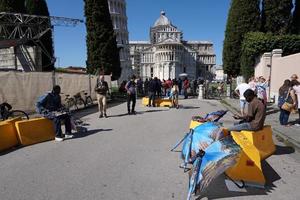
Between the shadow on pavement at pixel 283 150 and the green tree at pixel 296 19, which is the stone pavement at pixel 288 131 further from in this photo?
the green tree at pixel 296 19

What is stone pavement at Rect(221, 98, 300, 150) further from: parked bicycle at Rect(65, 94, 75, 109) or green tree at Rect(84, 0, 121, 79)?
green tree at Rect(84, 0, 121, 79)

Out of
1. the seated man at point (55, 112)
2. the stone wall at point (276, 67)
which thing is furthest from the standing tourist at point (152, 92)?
the seated man at point (55, 112)

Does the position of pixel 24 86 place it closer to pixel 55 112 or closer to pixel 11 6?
pixel 55 112

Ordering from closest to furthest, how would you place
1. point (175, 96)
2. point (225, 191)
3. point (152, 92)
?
point (225, 191), point (175, 96), point (152, 92)

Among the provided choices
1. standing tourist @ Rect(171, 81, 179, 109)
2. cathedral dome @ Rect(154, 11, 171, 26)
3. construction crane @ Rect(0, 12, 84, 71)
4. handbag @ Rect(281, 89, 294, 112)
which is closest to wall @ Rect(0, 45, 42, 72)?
construction crane @ Rect(0, 12, 84, 71)

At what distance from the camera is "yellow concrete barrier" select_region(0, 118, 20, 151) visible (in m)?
8.52

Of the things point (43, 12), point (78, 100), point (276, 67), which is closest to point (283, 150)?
point (78, 100)

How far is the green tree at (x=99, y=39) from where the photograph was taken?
104 ft

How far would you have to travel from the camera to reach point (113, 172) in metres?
6.40

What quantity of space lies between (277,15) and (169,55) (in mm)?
114884

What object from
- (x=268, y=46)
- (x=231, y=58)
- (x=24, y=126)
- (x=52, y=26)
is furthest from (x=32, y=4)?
(x=24, y=126)

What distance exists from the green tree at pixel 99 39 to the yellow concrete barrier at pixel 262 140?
25.6 meters

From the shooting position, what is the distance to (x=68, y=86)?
19.7 m

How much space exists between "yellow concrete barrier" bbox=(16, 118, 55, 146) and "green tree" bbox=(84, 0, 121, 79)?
22089 mm
